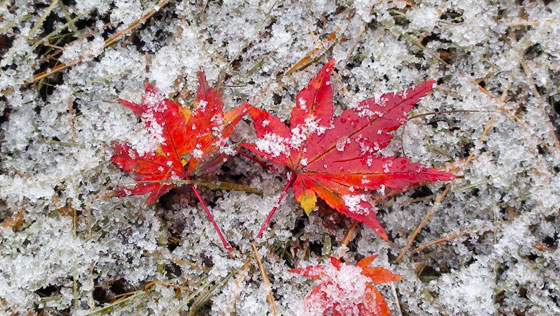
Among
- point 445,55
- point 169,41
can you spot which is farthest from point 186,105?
point 445,55

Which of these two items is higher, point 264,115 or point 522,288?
point 264,115

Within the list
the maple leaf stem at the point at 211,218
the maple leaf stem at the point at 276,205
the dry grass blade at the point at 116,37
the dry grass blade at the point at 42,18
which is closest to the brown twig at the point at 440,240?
the maple leaf stem at the point at 276,205

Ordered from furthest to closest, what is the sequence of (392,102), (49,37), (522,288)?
(49,37) → (522,288) → (392,102)

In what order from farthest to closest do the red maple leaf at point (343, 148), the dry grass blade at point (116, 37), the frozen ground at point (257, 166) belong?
1. the dry grass blade at point (116, 37)
2. the frozen ground at point (257, 166)
3. the red maple leaf at point (343, 148)

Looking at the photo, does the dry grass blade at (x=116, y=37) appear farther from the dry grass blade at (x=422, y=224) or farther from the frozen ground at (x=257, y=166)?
the dry grass blade at (x=422, y=224)

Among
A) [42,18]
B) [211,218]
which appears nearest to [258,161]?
[211,218]

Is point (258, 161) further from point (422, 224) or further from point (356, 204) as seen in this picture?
point (422, 224)

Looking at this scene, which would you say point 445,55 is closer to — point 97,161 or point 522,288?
point 522,288
